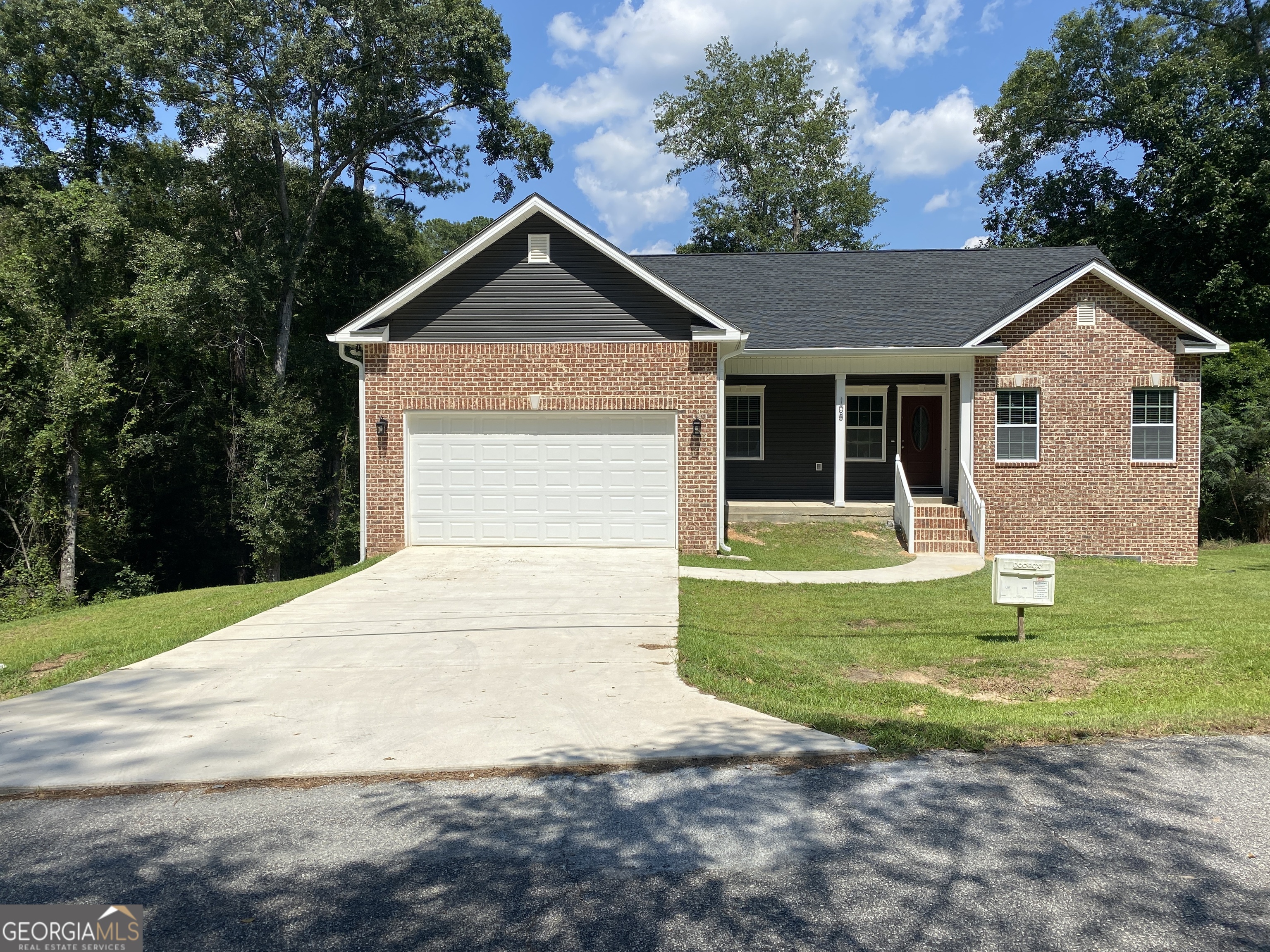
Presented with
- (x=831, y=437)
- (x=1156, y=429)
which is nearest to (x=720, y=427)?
(x=831, y=437)

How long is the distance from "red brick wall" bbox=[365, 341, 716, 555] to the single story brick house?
3 cm

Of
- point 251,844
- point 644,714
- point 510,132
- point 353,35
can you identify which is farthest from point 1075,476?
point 353,35

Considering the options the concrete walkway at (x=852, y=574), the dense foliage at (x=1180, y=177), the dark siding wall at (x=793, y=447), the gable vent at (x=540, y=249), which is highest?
the dense foliage at (x=1180, y=177)

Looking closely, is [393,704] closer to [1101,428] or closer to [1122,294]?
[1101,428]

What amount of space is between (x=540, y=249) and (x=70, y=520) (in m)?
14.0

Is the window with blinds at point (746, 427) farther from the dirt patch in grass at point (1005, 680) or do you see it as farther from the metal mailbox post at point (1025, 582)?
the dirt patch in grass at point (1005, 680)

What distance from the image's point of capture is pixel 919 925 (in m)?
3.26

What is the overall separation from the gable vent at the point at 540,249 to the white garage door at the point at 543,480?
256 centimetres

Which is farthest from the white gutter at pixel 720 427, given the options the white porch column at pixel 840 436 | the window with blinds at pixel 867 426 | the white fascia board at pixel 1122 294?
the window with blinds at pixel 867 426

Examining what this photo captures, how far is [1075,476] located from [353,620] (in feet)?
43.7

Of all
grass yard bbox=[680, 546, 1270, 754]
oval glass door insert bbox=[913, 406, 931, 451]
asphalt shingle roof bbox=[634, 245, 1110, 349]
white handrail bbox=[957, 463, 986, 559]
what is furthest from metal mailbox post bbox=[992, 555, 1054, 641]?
oval glass door insert bbox=[913, 406, 931, 451]

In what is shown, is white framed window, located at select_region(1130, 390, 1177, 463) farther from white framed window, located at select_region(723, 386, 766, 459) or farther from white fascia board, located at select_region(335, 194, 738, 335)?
white fascia board, located at select_region(335, 194, 738, 335)

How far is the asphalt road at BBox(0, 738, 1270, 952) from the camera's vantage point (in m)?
3.26

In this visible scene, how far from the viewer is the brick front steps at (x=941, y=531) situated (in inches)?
618
